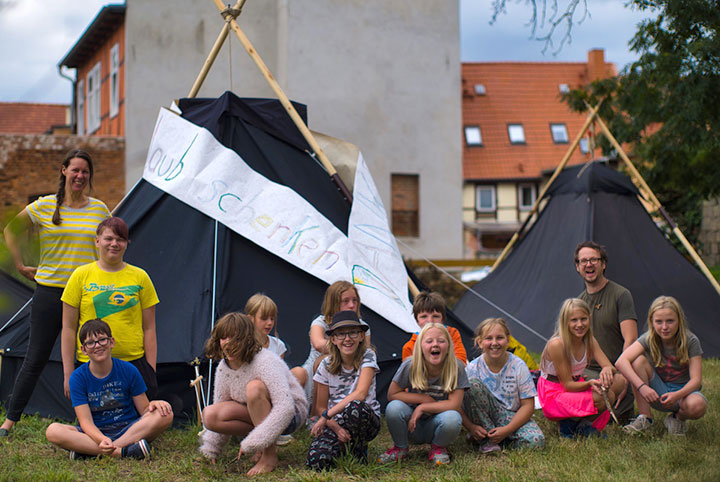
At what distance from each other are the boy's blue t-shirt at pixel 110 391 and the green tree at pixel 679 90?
12.4ft

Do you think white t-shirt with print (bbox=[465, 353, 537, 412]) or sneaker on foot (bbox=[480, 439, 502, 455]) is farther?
white t-shirt with print (bbox=[465, 353, 537, 412])

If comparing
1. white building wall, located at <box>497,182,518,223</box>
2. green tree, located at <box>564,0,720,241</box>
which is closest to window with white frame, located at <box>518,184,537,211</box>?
Answer: white building wall, located at <box>497,182,518,223</box>

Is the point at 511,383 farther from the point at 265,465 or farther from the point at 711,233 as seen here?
the point at 711,233

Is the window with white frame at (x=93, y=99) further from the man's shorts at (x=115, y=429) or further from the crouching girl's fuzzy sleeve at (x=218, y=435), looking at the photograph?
the crouching girl's fuzzy sleeve at (x=218, y=435)

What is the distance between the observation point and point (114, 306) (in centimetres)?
373

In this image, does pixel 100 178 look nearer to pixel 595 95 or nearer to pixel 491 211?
pixel 595 95

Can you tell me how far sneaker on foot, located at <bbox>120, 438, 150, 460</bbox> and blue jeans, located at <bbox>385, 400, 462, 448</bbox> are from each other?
1130 millimetres

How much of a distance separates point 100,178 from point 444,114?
7742mm

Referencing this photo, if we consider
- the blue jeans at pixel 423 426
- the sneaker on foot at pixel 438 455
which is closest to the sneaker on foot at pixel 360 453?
the blue jeans at pixel 423 426

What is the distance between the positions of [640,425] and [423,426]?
119 cm

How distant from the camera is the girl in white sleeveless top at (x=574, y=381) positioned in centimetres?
377

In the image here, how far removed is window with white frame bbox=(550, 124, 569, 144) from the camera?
23.9 m

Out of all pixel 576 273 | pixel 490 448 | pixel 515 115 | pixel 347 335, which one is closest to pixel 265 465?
pixel 347 335

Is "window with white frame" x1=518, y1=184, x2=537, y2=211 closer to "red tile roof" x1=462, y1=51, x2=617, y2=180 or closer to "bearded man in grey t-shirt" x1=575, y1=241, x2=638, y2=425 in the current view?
"red tile roof" x1=462, y1=51, x2=617, y2=180
